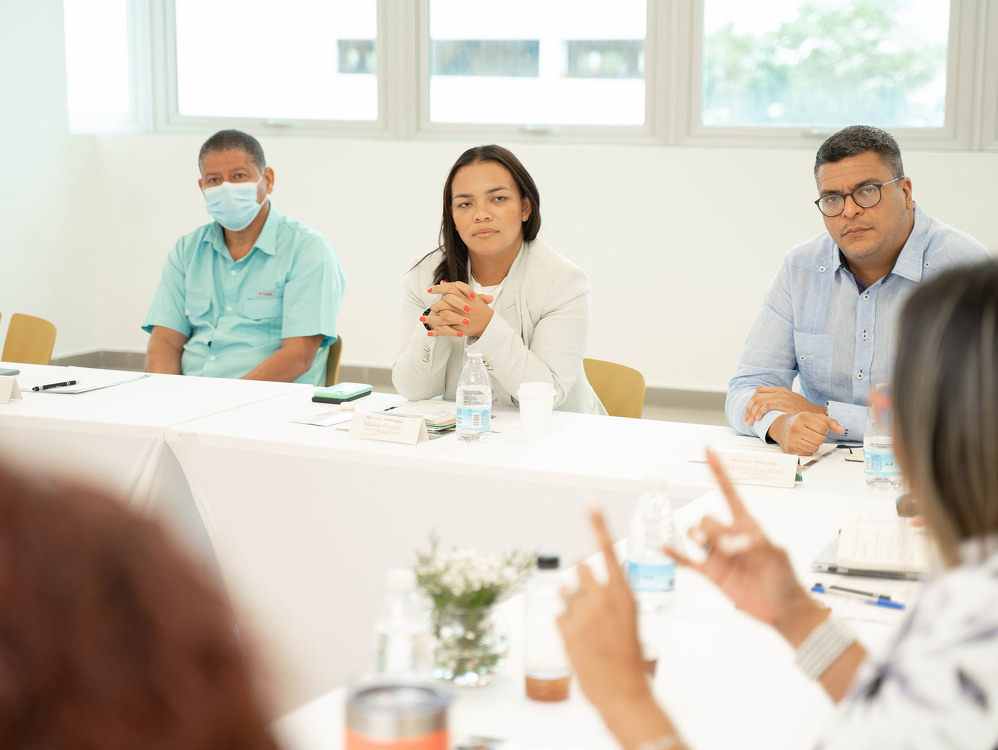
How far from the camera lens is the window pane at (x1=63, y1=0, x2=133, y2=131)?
5.73 m

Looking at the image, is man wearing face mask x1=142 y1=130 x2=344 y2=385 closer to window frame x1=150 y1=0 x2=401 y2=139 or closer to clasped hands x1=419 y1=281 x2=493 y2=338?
clasped hands x1=419 y1=281 x2=493 y2=338

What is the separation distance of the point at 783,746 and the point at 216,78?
18.6 ft

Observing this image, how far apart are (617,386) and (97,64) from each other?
14.4 feet

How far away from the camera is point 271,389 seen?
2.95 m

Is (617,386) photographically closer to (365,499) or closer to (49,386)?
(365,499)

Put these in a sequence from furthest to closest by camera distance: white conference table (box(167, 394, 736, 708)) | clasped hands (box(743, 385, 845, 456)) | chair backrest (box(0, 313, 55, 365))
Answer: chair backrest (box(0, 313, 55, 365)) → clasped hands (box(743, 385, 845, 456)) → white conference table (box(167, 394, 736, 708))

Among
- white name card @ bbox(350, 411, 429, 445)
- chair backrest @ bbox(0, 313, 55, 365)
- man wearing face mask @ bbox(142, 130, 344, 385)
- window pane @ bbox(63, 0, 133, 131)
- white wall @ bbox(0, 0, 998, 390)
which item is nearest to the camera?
white name card @ bbox(350, 411, 429, 445)

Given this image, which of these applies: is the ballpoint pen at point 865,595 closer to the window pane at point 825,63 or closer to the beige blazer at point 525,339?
the beige blazer at point 525,339

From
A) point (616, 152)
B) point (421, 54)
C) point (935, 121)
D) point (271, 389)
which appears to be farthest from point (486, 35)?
point (271, 389)

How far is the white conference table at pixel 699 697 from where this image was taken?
106 cm

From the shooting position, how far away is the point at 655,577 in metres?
1.38

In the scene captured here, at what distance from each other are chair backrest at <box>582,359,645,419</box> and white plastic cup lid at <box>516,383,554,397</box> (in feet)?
1.73

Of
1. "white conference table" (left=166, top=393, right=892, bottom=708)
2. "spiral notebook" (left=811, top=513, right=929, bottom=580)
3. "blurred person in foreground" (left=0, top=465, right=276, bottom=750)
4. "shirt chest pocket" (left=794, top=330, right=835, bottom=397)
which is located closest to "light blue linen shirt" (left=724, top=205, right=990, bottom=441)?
"shirt chest pocket" (left=794, top=330, right=835, bottom=397)

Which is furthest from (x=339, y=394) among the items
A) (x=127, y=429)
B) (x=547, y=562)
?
(x=547, y=562)
